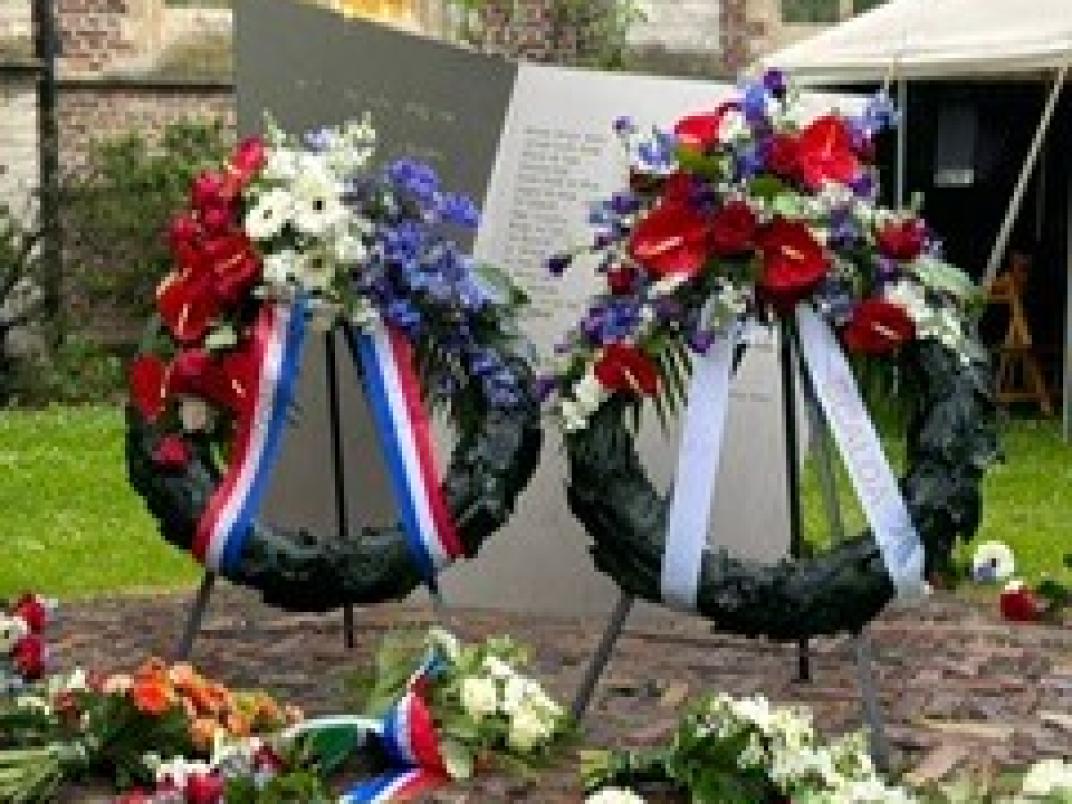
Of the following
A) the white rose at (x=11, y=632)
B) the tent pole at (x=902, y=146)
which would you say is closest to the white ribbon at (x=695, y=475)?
the white rose at (x=11, y=632)

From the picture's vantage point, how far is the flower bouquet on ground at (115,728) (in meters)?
5.48

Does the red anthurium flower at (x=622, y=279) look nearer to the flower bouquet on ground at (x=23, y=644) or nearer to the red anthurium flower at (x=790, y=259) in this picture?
the red anthurium flower at (x=790, y=259)

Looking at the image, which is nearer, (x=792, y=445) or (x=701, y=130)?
(x=701, y=130)

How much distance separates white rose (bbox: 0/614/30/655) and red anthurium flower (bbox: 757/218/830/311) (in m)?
2.18

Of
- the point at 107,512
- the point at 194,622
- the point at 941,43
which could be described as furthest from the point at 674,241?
the point at 941,43

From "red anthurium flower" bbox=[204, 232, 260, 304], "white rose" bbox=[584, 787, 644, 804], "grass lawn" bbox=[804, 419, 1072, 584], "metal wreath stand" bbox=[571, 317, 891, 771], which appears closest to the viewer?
"white rose" bbox=[584, 787, 644, 804]

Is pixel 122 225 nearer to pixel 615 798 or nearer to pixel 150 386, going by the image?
pixel 150 386

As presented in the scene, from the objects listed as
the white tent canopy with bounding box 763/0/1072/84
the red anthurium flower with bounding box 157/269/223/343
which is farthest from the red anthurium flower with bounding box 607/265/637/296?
the white tent canopy with bounding box 763/0/1072/84

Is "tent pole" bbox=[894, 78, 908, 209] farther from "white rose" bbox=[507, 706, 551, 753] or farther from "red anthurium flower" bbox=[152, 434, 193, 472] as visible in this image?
"white rose" bbox=[507, 706, 551, 753]

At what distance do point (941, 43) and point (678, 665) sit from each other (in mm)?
9667

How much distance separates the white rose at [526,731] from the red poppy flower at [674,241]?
1005 mm

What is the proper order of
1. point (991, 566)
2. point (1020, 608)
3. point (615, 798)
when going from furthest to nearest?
1. point (991, 566)
2. point (1020, 608)
3. point (615, 798)

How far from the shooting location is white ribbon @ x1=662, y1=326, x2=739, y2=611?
18.8ft

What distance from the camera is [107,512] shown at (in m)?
11.9
